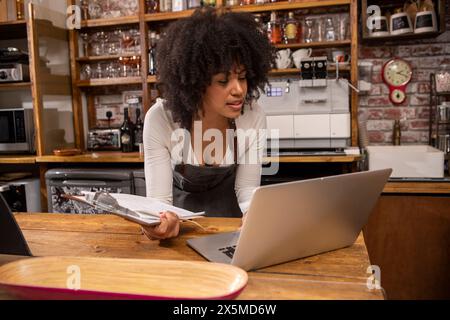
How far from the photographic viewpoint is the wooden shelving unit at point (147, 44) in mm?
2698

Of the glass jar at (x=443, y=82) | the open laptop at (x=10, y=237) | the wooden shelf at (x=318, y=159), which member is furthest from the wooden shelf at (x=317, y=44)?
the open laptop at (x=10, y=237)

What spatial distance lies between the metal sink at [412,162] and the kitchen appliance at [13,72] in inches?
96.8

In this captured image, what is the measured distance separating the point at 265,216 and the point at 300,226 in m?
0.11

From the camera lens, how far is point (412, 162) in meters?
2.28

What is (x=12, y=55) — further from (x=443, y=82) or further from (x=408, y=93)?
(x=443, y=82)

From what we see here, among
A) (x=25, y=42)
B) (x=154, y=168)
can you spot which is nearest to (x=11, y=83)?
(x=25, y=42)

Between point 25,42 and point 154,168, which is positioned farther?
point 25,42

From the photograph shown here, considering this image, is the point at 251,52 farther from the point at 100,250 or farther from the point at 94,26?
the point at 94,26

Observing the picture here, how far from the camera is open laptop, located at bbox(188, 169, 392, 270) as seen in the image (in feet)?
2.37

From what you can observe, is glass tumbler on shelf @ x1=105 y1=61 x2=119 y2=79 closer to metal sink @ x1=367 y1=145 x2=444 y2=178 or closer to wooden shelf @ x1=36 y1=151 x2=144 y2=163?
wooden shelf @ x1=36 y1=151 x2=144 y2=163

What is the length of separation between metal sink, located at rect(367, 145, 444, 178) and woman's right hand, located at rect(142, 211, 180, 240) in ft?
5.33

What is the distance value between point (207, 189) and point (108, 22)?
1.98m

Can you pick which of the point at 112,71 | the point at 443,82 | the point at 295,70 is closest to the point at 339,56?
the point at 295,70

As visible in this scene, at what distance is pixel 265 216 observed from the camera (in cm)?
73
